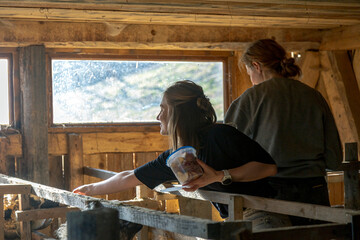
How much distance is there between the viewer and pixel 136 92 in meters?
5.88

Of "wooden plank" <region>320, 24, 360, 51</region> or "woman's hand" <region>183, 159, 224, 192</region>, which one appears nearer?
"woman's hand" <region>183, 159, 224, 192</region>

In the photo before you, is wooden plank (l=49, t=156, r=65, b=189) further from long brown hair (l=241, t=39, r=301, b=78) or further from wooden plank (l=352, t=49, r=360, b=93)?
wooden plank (l=352, t=49, r=360, b=93)

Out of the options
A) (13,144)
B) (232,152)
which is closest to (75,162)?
(13,144)

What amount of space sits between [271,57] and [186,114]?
Result: 713mm

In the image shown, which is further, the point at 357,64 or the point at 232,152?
the point at 357,64

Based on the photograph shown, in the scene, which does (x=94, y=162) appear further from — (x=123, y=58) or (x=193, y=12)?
(x=193, y=12)

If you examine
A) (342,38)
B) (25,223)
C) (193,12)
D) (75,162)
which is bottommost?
(25,223)

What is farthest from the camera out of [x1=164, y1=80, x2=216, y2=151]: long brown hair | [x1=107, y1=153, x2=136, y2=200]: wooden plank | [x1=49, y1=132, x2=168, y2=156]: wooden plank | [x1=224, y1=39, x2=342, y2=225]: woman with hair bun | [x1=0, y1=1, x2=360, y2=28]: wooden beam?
[x1=107, y1=153, x2=136, y2=200]: wooden plank

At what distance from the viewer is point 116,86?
19.0 ft

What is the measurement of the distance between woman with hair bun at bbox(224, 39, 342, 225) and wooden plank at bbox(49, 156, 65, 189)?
2886 millimetres

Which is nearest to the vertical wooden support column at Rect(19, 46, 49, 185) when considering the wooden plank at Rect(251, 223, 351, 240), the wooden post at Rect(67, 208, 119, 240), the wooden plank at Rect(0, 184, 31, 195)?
the wooden plank at Rect(0, 184, 31, 195)

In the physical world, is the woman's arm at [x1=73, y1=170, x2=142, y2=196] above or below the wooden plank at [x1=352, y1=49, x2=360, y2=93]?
below

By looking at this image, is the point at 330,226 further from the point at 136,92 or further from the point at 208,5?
the point at 136,92

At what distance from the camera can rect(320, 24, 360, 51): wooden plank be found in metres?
5.53
